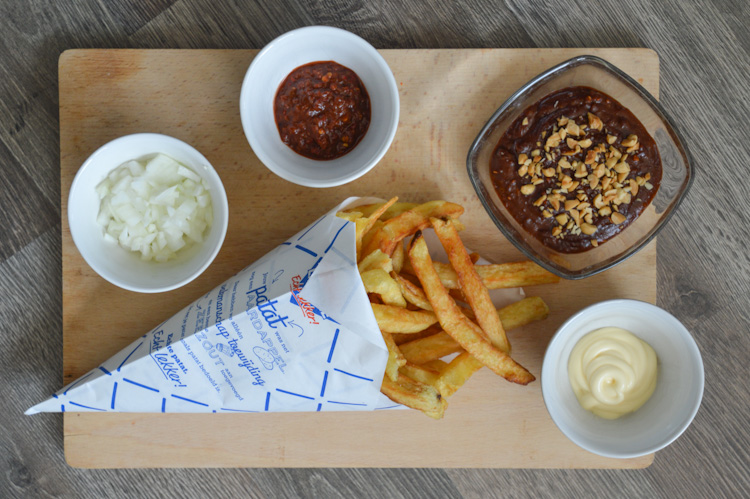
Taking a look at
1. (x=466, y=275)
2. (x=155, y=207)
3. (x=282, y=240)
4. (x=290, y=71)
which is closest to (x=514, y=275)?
(x=466, y=275)

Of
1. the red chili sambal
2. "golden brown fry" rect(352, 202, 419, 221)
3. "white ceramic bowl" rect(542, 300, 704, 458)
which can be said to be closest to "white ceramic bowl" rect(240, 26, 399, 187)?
the red chili sambal

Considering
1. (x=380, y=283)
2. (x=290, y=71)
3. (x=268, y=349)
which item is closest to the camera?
(x=380, y=283)

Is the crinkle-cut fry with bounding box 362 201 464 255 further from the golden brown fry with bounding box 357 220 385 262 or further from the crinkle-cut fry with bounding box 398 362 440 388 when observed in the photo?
the crinkle-cut fry with bounding box 398 362 440 388

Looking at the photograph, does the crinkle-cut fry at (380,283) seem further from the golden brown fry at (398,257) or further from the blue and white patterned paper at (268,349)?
the golden brown fry at (398,257)

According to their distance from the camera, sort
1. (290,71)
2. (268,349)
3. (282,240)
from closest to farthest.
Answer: (268,349), (290,71), (282,240)

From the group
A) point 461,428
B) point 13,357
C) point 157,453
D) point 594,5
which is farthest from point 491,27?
point 13,357

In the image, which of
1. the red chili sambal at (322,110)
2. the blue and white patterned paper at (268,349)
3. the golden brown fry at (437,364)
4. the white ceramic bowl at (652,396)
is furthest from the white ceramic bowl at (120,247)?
the white ceramic bowl at (652,396)

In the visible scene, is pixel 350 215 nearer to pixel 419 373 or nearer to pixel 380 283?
pixel 380 283

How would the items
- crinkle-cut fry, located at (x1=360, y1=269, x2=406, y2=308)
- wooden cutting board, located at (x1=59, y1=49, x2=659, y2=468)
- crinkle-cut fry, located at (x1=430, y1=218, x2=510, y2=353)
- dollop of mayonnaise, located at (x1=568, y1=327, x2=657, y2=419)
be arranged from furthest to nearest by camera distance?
wooden cutting board, located at (x1=59, y1=49, x2=659, y2=468) < dollop of mayonnaise, located at (x1=568, y1=327, x2=657, y2=419) < crinkle-cut fry, located at (x1=430, y1=218, x2=510, y2=353) < crinkle-cut fry, located at (x1=360, y1=269, x2=406, y2=308)
